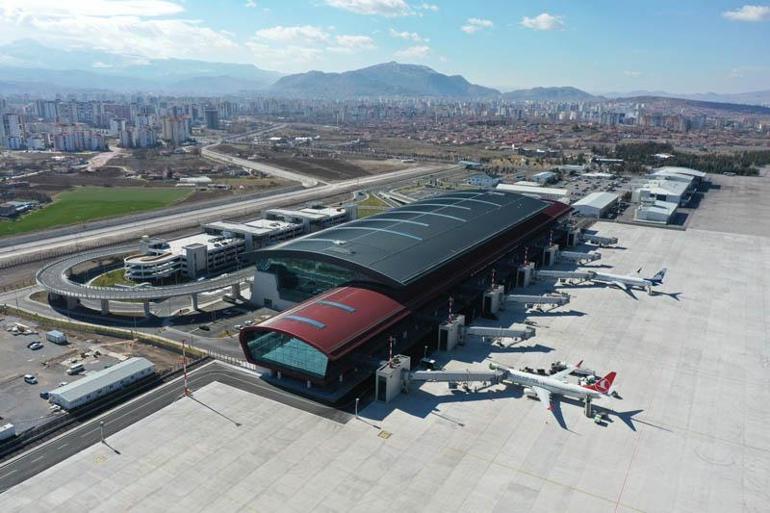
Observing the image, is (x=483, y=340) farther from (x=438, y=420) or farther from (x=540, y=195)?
(x=540, y=195)

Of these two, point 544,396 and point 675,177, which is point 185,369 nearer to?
point 544,396

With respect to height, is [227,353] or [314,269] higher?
[314,269]

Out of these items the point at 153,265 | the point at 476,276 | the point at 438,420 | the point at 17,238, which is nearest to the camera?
the point at 438,420

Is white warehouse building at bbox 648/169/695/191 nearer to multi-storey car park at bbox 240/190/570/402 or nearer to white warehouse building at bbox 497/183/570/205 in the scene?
white warehouse building at bbox 497/183/570/205

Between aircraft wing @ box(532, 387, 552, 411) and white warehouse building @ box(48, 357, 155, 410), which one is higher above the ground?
aircraft wing @ box(532, 387, 552, 411)

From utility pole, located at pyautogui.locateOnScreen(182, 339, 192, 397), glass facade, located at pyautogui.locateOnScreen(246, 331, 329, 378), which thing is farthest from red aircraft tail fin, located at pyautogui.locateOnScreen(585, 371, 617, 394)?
utility pole, located at pyautogui.locateOnScreen(182, 339, 192, 397)

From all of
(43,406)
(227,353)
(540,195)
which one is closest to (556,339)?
(227,353)

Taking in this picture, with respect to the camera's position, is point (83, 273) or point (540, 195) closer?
point (83, 273)

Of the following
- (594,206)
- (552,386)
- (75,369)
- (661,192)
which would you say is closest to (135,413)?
(75,369)
